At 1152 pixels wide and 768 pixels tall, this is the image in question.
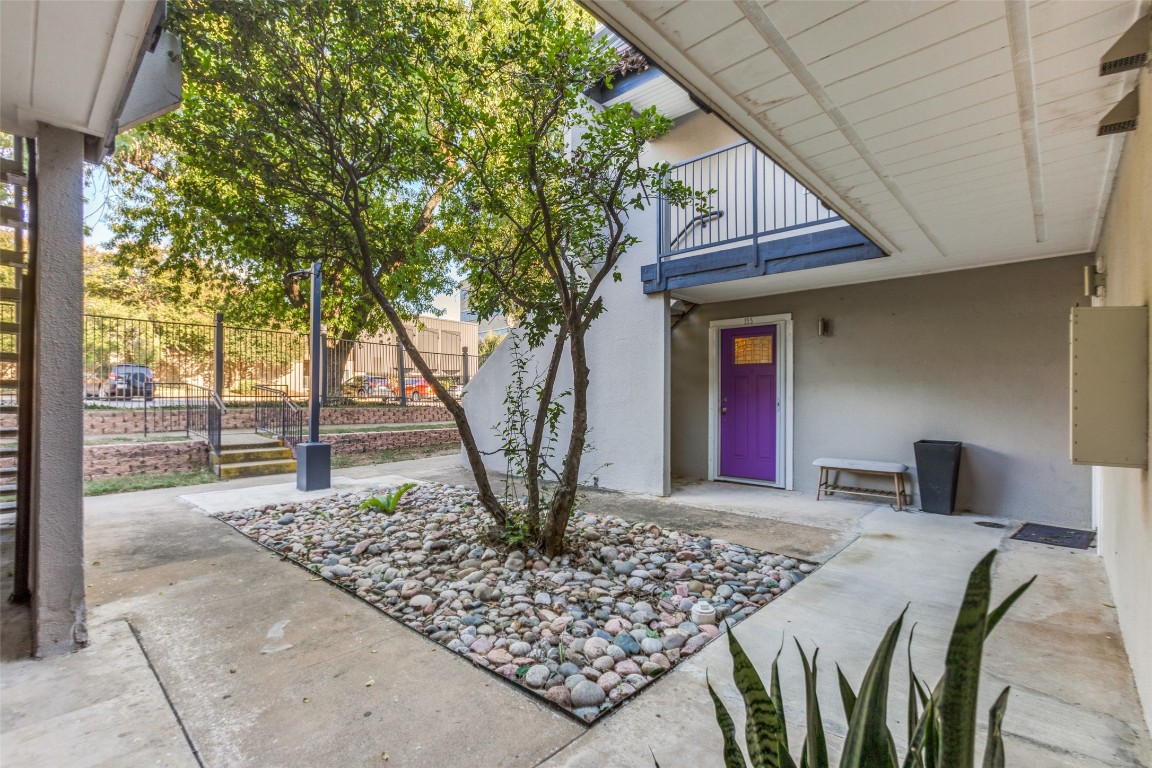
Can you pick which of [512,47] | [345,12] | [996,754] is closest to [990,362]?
[512,47]

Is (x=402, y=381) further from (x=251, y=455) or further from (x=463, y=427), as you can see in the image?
(x=463, y=427)

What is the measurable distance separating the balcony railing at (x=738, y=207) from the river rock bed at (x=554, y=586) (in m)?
3.29

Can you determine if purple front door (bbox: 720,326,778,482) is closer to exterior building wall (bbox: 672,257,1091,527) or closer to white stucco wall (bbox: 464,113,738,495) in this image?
exterior building wall (bbox: 672,257,1091,527)

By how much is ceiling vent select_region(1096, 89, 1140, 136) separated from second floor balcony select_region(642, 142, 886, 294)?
2.26m

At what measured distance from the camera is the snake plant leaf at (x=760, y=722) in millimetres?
1003

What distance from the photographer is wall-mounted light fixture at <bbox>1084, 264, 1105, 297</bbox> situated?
143 inches

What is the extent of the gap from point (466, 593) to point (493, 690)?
3.32 feet

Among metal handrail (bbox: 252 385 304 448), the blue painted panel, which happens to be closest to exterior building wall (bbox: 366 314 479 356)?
metal handrail (bbox: 252 385 304 448)

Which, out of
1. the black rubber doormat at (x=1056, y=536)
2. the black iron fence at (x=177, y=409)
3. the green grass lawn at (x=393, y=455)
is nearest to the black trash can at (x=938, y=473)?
the black rubber doormat at (x=1056, y=536)

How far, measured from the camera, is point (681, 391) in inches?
280

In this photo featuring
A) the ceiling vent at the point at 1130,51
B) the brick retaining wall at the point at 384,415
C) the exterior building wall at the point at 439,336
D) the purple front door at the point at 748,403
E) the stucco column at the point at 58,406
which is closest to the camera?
the ceiling vent at the point at 1130,51

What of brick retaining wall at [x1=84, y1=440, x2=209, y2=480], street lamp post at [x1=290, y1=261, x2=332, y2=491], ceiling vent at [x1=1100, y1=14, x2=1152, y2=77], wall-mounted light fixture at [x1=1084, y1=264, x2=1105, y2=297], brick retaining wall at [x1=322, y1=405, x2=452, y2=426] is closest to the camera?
ceiling vent at [x1=1100, y1=14, x2=1152, y2=77]

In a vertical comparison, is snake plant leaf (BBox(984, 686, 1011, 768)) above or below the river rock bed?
above

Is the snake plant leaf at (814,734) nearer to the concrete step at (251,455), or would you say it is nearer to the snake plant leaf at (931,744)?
the snake plant leaf at (931,744)
